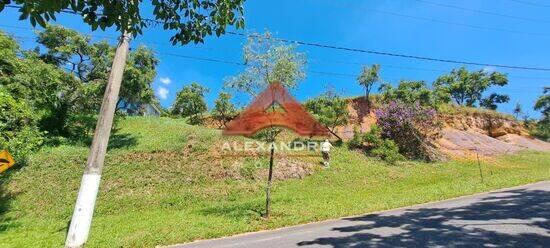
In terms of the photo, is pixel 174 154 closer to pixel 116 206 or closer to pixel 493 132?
pixel 116 206

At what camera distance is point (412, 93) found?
94.2ft

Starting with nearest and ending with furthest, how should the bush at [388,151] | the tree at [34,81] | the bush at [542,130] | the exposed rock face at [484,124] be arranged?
the tree at [34,81], the bush at [388,151], the exposed rock face at [484,124], the bush at [542,130]

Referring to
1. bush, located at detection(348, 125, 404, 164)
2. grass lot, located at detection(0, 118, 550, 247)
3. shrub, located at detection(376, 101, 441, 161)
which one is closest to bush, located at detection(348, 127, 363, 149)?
bush, located at detection(348, 125, 404, 164)

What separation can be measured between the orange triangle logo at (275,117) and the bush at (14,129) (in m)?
8.09

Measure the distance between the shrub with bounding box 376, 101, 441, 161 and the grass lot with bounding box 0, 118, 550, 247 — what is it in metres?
1.82

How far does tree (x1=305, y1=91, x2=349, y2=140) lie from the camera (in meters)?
26.2

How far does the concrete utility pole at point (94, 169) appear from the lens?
933 cm

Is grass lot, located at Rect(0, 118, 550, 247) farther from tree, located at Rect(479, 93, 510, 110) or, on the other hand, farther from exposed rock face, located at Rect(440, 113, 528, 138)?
tree, located at Rect(479, 93, 510, 110)

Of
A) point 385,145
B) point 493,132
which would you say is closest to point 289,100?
point 385,145

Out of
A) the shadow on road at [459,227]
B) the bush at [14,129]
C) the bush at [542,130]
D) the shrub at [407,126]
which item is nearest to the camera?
the shadow on road at [459,227]

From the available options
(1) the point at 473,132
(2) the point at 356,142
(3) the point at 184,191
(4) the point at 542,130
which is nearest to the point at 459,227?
Result: (3) the point at 184,191

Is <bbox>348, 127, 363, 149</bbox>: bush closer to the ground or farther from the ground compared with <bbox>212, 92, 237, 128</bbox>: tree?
closer to the ground

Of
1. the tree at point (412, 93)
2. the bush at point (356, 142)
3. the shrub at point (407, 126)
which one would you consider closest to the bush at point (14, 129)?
the bush at point (356, 142)

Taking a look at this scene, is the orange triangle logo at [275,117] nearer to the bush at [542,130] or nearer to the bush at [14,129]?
the bush at [14,129]
